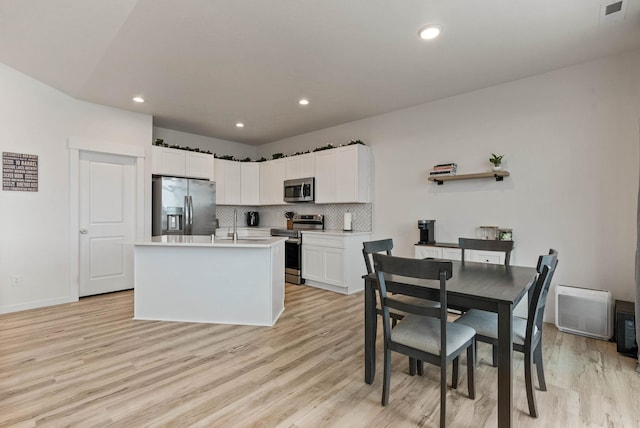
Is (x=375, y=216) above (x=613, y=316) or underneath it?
above

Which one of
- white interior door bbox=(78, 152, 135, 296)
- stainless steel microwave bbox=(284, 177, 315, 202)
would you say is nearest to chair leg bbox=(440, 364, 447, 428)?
stainless steel microwave bbox=(284, 177, 315, 202)

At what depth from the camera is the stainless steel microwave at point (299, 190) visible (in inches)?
214

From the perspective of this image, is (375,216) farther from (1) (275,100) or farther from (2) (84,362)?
(2) (84,362)

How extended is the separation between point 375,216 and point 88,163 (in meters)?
4.26

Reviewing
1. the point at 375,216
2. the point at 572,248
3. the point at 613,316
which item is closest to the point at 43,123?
the point at 375,216

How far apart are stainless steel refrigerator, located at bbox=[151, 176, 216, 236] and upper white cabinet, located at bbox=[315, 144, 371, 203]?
6.37 feet

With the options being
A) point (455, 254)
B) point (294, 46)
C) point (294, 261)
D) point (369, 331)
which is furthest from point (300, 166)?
point (369, 331)

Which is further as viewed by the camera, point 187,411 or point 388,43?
point 388,43

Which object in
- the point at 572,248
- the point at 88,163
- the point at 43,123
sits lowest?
the point at 572,248

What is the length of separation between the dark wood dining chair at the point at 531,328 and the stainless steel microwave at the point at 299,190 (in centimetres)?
366

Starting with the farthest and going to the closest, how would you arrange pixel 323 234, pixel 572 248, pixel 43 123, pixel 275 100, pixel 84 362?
pixel 323 234 → pixel 275 100 → pixel 43 123 → pixel 572 248 → pixel 84 362

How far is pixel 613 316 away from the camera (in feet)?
9.71

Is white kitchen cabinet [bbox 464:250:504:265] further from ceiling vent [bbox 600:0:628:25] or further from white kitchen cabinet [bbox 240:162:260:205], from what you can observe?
white kitchen cabinet [bbox 240:162:260:205]

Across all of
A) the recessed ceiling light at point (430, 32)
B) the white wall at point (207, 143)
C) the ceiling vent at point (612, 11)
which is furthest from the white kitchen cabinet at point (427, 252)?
the white wall at point (207, 143)
